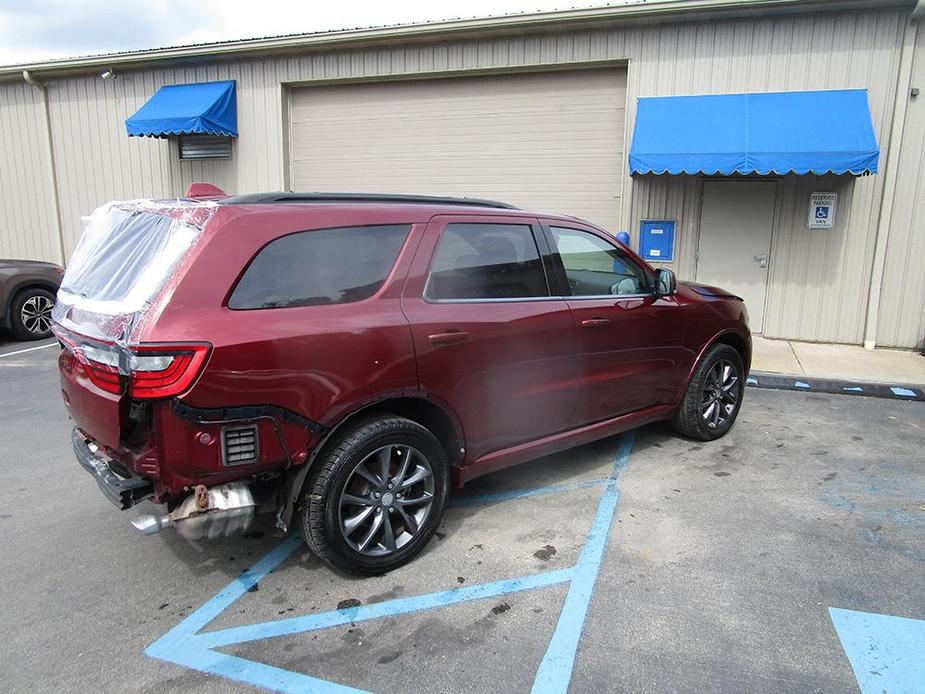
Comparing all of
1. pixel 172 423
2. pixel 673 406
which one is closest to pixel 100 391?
pixel 172 423

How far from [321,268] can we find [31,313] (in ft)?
27.5

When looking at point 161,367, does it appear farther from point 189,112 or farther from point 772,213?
point 189,112

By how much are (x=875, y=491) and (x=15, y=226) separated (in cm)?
1583

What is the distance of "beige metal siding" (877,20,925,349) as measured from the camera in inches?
334

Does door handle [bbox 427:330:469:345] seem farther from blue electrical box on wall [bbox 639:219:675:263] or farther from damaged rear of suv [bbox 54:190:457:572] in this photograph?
blue electrical box on wall [bbox 639:219:675:263]

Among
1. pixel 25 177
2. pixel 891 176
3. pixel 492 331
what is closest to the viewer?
pixel 492 331

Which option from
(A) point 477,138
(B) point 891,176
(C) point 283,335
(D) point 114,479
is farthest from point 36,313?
(B) point 891,176

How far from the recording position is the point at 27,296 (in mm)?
9281

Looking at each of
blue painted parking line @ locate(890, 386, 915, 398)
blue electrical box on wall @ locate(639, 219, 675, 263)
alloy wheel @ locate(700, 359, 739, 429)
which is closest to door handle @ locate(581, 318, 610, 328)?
alloy wheel @ locate(700, 359, 739, 429)

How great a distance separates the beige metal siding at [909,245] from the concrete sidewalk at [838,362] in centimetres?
33

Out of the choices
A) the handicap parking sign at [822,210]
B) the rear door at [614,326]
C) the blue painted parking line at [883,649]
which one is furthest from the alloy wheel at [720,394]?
the handicap parking sign at [822,210]

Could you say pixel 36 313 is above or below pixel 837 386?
above

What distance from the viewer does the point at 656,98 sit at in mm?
9297

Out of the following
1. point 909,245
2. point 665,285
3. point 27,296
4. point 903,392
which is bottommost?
point 903,392
